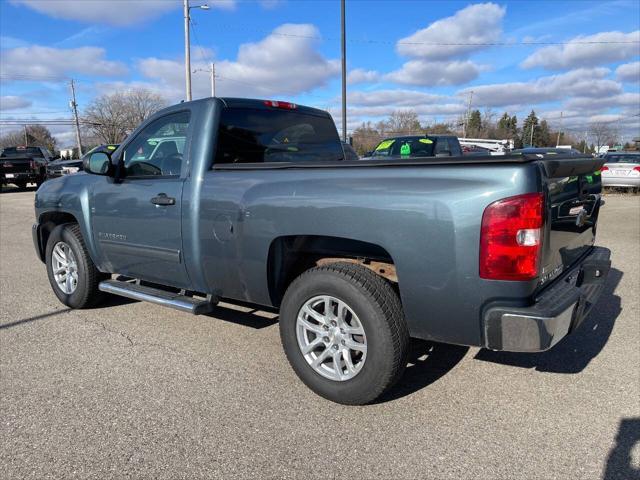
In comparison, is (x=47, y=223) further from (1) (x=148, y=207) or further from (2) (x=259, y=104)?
(2) (x=259, y=104)

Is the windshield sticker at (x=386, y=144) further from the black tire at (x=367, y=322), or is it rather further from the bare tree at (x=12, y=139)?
the bare tree at (x=12, y=139)

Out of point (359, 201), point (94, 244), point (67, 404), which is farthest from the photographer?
point (94, 244)

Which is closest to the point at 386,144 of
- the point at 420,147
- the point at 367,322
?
the point at 420,147

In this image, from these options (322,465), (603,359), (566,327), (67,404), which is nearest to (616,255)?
(603,359)

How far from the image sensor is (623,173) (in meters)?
17.4

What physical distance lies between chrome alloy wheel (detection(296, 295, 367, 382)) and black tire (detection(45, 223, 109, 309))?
102 inches

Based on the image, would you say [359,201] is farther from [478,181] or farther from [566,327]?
[566,327]

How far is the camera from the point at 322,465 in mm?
2590

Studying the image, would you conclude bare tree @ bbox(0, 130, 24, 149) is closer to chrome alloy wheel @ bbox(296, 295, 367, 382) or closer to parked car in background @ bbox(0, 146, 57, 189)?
parked car in background @ bbox(0, 146, 57, 189)

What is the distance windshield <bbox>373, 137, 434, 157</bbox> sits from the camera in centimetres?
1248

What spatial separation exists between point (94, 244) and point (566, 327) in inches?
155

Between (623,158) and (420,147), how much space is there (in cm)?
992

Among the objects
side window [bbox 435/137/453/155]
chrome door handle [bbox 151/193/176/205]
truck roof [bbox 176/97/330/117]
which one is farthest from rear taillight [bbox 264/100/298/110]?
side window [bbox 435/137/453/155]

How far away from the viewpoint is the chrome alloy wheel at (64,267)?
200 inches
